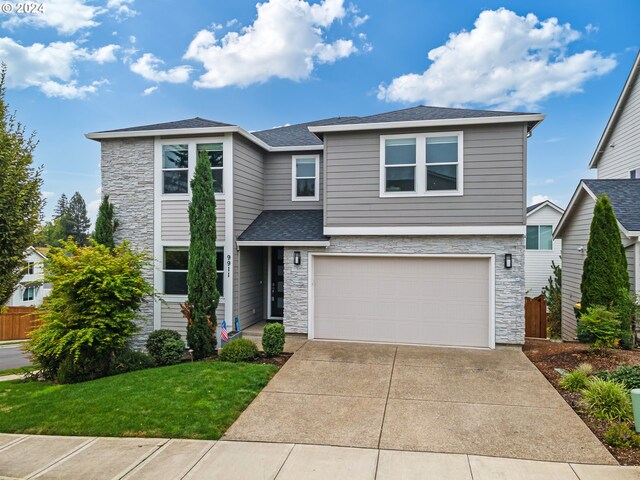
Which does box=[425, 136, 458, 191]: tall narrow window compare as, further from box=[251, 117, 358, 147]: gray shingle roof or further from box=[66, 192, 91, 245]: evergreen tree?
box=[66, 192, 91, 245]: evergreen tree

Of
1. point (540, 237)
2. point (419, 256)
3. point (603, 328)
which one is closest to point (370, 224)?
point (419, 256)

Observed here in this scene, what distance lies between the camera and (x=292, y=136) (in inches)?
529

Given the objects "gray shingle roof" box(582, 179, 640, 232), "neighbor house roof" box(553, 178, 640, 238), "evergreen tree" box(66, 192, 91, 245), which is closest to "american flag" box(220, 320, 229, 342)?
"neighbor house roof" box(553, 178, 640, 238)

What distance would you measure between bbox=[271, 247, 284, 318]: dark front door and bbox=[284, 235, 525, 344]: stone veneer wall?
1863 millimetres

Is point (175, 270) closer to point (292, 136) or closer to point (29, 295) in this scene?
point (292, 136)

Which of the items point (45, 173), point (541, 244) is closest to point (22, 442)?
point (45, 173)

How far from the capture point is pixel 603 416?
5.58 metres

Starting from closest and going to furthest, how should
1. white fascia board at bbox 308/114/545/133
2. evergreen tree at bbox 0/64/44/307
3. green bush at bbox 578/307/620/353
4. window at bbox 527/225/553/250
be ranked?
1. evergreen tree at bbox 0/64/44/307
2. green bush at bbox 578/307/620/353
3. white fascia board at bbox 308/114/545/133
4. window at bbox 527/225/553/250

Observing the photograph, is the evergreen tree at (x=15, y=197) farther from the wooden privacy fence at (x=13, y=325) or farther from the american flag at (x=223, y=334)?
the wooden privacy fence at (x=13, y=325)

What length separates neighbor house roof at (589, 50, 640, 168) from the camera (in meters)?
14.1

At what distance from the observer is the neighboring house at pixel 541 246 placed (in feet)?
68.2

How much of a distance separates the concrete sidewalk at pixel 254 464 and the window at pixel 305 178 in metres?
8.35

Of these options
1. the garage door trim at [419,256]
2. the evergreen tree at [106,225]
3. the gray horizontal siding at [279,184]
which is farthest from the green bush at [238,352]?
the gray horizontal siding at [279,184]

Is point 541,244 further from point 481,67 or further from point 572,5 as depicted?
point 572,5
